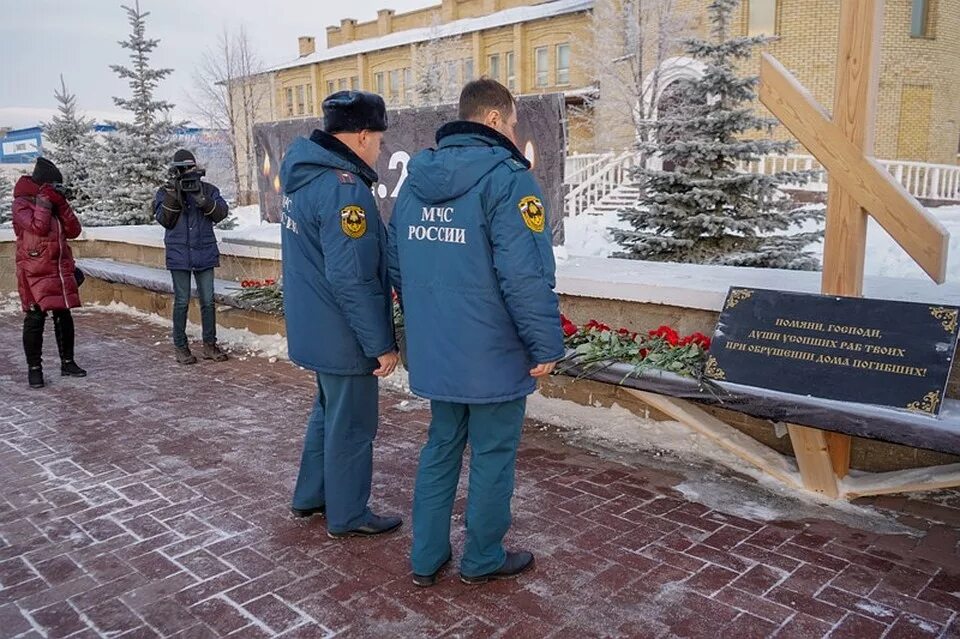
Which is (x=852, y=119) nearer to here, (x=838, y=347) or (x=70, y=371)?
(x=838, y=347)

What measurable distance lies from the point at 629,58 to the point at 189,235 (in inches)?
641

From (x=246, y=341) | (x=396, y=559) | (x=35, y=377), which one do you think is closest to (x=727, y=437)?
(x=396, y=559)

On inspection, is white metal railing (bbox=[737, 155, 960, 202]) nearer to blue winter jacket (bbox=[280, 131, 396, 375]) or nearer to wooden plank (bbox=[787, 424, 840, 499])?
wooden plank (bbox=[787, 424, 840, 499])

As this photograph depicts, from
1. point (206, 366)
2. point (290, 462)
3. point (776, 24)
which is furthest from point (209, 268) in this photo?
point (776, 24)

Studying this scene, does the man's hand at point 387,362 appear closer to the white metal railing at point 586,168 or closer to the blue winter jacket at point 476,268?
the blue winter jacket at point 476,268

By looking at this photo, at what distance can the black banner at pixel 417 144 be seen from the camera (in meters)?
5.32

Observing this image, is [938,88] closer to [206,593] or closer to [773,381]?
[773,381]

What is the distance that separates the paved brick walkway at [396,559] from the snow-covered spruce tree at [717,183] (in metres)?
5.57

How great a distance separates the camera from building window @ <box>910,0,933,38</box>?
20.4m

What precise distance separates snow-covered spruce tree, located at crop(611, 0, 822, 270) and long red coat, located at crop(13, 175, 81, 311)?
6341 mm

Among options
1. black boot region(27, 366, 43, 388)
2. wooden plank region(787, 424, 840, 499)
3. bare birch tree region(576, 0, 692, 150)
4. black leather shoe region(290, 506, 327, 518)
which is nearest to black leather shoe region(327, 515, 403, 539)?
black leather shoe region(290, 506, 327, 518)

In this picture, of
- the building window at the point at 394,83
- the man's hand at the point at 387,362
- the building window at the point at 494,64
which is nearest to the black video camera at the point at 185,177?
the man's hand at the point at 387,362

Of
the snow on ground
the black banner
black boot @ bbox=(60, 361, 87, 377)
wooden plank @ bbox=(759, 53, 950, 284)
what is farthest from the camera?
the snow on ground

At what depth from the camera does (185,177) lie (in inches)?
267
